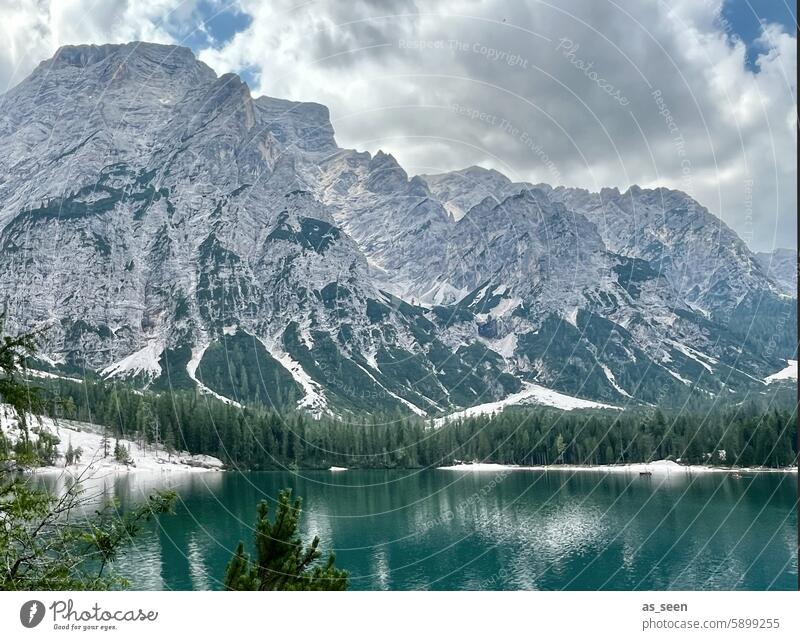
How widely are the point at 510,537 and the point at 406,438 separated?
71.5 meters

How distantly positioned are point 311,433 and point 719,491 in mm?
64674

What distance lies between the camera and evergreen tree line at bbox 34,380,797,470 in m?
92.4

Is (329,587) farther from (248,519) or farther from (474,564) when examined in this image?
(248,519)

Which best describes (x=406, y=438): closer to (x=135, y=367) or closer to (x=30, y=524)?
(x=30, y=524)

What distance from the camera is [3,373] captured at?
5051mm

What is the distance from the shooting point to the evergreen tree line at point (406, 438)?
9238 cm

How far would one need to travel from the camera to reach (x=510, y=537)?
132ft

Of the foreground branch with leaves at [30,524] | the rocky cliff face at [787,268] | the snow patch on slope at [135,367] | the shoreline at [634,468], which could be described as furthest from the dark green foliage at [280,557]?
the snow patch on slope at [135,367]

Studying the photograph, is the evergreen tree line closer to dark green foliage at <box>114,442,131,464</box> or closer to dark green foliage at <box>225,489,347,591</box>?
dark green foliage at <box>114,442,131,464</box>

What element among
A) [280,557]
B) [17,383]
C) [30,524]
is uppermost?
[17,383]
